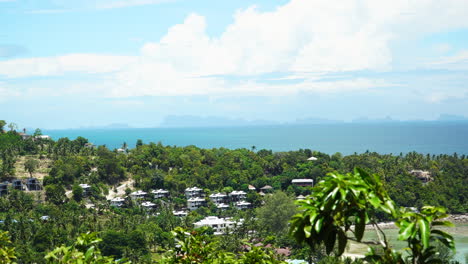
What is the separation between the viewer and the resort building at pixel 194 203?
39.6 metres

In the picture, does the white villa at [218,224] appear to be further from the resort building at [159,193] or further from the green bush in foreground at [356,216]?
the green bush in foreground at [356,216]

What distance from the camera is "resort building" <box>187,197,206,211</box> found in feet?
130

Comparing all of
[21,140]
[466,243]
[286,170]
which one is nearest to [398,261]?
[466,243]

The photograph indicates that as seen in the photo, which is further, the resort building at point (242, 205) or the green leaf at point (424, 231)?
the resort building at point (242, 205)

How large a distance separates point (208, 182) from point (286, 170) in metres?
8.82

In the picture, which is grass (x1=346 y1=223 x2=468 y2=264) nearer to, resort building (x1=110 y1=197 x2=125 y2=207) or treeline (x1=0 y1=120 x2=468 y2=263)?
treeline (x1=0 y1=120 x2=468 y2=263)

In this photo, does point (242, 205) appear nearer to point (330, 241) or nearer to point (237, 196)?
point (237, 196)

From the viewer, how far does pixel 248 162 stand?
49.8m

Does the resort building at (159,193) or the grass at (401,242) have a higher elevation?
the resort building at (159,193)

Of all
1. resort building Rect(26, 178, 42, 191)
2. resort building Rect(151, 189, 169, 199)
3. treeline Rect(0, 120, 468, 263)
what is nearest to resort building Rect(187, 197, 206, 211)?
treeline Rect(0, 120, 468, 263)

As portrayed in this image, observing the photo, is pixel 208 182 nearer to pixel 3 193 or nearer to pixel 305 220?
pixel 3 193

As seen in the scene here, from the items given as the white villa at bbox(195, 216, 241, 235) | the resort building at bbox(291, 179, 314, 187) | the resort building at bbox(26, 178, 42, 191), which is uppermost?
the resort building at bbox(26, 178, 42, 191)

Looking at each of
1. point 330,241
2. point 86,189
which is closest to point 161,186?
point 86,189

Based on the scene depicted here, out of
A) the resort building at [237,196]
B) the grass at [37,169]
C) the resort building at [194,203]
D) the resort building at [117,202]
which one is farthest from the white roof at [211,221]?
the grass at [37,169]
